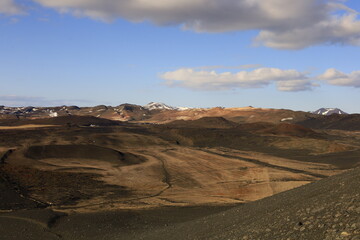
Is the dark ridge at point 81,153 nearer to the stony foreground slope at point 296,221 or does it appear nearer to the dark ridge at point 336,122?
the stony foreground slope at point 296,221

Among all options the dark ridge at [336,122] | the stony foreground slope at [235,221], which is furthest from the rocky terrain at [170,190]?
the dark ridge at [336,122]

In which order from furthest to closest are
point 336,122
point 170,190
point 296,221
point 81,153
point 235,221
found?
point 336,122, point 81,153, point 170,190, point 235,221, point 296,221

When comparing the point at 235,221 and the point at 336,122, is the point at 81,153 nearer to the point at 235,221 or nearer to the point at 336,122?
the point at 235,221

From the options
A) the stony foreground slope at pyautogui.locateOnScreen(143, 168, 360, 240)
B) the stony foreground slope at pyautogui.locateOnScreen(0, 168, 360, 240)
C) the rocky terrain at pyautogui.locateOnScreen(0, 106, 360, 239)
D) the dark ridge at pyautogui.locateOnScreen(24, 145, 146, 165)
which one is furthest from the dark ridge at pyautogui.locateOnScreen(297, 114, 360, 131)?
the stony foreground slope at pyautogui.locateOnScreen(143, 168, 360, 240)

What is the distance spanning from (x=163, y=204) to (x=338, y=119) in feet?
481

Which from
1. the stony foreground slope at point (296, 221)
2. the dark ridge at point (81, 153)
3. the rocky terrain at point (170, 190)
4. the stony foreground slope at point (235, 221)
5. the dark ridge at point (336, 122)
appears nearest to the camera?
the stony foreground slope at point (296, 221)

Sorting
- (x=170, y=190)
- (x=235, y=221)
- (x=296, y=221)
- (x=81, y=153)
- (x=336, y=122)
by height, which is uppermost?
(x=336, y=122)

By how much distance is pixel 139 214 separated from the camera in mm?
27406

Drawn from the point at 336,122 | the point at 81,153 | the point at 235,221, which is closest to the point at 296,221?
the point at 235,221

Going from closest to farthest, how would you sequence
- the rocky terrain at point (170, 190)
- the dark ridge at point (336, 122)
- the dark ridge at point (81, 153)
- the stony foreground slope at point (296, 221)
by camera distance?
the stony foreground slope at point (296, 221)
the rocky terrain at point (170, 190)
the dark ridge at point (81, 153)
the dark ridge at point (336, 122)

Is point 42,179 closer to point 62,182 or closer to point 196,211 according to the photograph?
point 62,182

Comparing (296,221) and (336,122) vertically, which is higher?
(336,122)

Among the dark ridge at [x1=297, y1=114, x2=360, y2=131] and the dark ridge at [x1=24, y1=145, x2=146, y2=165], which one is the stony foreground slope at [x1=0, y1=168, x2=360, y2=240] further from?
Answer: the dark ridge at [x1=297, y1=114, x2=360, y2=131]

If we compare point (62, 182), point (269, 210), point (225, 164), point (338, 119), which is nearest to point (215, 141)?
point (225, 164)
